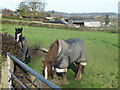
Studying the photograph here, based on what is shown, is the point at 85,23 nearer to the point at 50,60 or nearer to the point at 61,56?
the point at 61,56

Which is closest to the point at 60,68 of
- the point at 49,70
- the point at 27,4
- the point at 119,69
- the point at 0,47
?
the point at 49,70

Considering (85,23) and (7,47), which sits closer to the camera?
(7,47)

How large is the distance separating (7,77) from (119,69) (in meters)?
5.40

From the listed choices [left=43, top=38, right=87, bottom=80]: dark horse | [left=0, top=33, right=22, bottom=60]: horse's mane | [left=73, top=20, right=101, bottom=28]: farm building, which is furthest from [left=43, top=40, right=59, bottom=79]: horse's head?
[left=73, top=20, right=101, bottom=28]: farm building

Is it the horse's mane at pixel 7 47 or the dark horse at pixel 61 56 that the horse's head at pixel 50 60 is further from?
the horse's mane at pixel 7 47

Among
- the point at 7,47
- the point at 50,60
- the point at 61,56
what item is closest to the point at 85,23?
the point at 61,56

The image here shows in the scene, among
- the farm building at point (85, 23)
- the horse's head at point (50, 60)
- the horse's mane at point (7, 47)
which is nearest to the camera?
the horse's mane at point (7, 47)

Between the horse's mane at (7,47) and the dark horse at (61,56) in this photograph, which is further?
the dark horse at (61,56)

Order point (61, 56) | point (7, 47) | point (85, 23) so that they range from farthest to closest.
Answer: point (85, 23)
point (61, 56)
point (7, 47)

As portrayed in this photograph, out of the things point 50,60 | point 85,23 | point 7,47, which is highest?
point 85,23

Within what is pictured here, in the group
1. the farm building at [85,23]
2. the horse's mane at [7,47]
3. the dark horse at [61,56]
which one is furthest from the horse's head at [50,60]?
the farm building at [85,23]

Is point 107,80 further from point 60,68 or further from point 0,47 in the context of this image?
point 0,47

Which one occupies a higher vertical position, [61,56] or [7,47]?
[7,47]

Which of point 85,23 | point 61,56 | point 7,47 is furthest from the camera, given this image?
point 85,23
